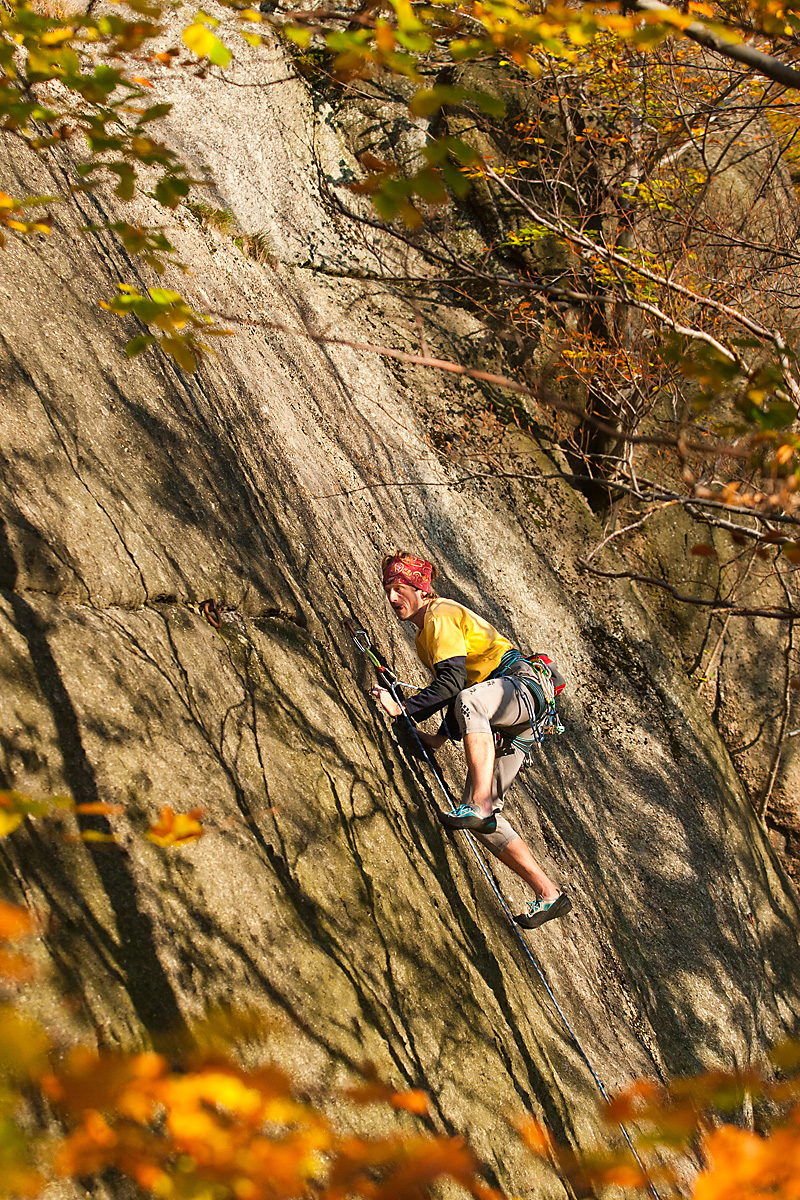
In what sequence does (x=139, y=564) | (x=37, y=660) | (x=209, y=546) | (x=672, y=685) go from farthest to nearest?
1. (x=672, y=685)
2. (x=209, y=546)
3. (x=139, y=564)
4. (x=37, y=660)

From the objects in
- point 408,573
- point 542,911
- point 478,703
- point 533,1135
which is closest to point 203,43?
point 408,573

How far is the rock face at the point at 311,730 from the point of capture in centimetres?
254

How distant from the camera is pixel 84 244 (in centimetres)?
438

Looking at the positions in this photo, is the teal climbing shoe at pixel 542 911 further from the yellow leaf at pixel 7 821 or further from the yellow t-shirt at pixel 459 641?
the yellow leaf at pixel 7 821

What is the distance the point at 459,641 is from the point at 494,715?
42 centimetres

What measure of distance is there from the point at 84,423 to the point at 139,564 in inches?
29.0

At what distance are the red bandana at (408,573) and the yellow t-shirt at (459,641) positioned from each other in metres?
0.14

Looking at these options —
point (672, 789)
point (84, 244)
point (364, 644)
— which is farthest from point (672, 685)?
point (84, 244)

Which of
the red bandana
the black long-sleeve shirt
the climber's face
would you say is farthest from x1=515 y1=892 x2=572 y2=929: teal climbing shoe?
the red bandana

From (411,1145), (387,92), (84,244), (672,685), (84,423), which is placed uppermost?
(387,92)

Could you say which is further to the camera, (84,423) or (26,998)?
(84,423)

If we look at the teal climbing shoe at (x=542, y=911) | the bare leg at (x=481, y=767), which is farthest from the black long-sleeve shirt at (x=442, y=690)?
the teal climbing shoe at (x=542, y=911)

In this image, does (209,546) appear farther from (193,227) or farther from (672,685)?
(672,685)

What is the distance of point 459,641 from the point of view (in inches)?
161
